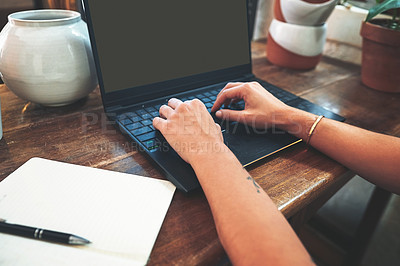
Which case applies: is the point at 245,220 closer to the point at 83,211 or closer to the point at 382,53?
the point at 83,211

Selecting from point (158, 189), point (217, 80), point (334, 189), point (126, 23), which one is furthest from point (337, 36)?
point (158, 189)

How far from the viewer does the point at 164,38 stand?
692 mm

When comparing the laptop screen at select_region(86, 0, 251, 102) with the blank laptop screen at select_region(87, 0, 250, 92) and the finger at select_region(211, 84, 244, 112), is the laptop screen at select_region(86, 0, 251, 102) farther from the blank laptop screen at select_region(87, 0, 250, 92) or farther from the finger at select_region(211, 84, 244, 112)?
the finger at select_region(211, 84, 244, 112)

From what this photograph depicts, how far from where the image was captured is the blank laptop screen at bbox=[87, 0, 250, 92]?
24.1 inches

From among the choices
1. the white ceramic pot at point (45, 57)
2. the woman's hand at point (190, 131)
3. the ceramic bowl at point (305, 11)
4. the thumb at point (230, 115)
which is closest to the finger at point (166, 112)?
the woman's hand at point (190, 131)

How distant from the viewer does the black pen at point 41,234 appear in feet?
1.16

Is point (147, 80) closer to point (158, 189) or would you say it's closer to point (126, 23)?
point (126, 23)

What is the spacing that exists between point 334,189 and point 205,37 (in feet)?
1.61

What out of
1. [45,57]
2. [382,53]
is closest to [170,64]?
[45,57]

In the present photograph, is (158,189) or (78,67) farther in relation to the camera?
(78,67)

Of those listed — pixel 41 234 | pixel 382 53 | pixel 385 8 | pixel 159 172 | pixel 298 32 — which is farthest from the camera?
pixel 298 32

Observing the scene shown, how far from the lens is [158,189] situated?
1.52 ft

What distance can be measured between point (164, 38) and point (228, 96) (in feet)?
0.69

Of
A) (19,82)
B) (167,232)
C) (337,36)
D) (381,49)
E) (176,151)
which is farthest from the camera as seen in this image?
(337,36)
